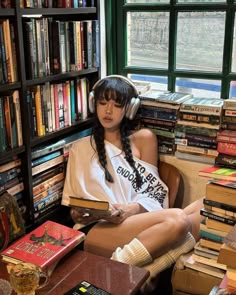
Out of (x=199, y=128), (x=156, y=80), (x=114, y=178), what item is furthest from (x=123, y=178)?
(x=156, y=80)

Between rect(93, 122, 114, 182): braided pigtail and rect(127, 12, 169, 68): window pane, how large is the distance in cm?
52

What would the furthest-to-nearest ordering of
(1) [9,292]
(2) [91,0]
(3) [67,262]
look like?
(2) [91,0], (3) [67,262], (1) [9,292]

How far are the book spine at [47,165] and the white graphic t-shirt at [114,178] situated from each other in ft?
0.17

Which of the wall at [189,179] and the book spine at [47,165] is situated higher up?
the book spine at [47,165]

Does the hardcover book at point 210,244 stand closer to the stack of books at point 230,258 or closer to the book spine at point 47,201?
the stack of books at point 230,258

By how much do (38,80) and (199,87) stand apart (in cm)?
91

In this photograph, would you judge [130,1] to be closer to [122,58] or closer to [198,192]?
[122,58]

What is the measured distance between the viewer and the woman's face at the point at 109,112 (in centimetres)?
205

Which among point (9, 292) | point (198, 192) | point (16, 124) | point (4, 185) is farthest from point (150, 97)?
point (9, 292)

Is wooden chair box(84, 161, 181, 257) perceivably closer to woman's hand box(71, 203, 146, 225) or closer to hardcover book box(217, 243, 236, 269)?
woman's hand box(71, 203, 146, 225)

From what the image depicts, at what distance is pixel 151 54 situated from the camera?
237 cm

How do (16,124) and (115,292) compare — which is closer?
(115,292)

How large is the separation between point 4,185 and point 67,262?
18.9 inches

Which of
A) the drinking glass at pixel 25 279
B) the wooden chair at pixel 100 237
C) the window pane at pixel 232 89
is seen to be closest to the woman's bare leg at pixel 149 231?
the wooden chair at pixel 100 237
